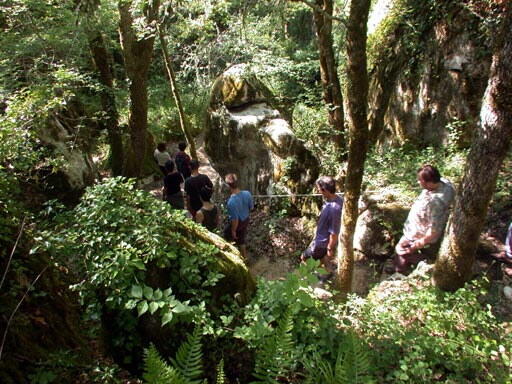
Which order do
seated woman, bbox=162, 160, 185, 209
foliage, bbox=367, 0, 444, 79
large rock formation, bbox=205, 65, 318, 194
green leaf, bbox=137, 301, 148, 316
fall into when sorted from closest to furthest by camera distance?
green leaf, bbox=137, 301, 148, 316
seated woman, bbox=162, 160, 185, 209
foliage, bbox=367, 0, 444, 79
large rock formation, bbox=205, 65, 318, 194

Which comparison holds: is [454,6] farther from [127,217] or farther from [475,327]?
A: [127,217]

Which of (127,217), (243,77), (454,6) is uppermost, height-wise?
(454,6)

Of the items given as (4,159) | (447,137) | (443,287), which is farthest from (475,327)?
(447,137)

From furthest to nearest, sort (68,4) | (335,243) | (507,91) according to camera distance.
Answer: (68,4) → (335,243) → (507,91)

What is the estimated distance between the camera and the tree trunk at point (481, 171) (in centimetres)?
321

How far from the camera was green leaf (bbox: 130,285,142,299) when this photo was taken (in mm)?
2574

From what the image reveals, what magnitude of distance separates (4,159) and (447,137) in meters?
8.48

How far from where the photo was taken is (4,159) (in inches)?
135

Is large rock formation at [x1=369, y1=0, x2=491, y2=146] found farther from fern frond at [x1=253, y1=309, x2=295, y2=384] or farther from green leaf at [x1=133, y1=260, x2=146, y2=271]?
green leaf at [x1=133, y1=260, x2=146, y2=271]

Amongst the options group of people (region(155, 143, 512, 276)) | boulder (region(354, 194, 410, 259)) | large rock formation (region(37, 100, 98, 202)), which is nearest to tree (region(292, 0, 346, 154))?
boulder (region(354, 194, 410, 259))

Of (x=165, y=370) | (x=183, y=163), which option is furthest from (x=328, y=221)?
(x=183, y=163)

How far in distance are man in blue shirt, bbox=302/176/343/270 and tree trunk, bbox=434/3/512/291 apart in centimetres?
134

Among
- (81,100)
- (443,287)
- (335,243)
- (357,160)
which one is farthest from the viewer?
(81,100)

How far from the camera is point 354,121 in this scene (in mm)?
3584
